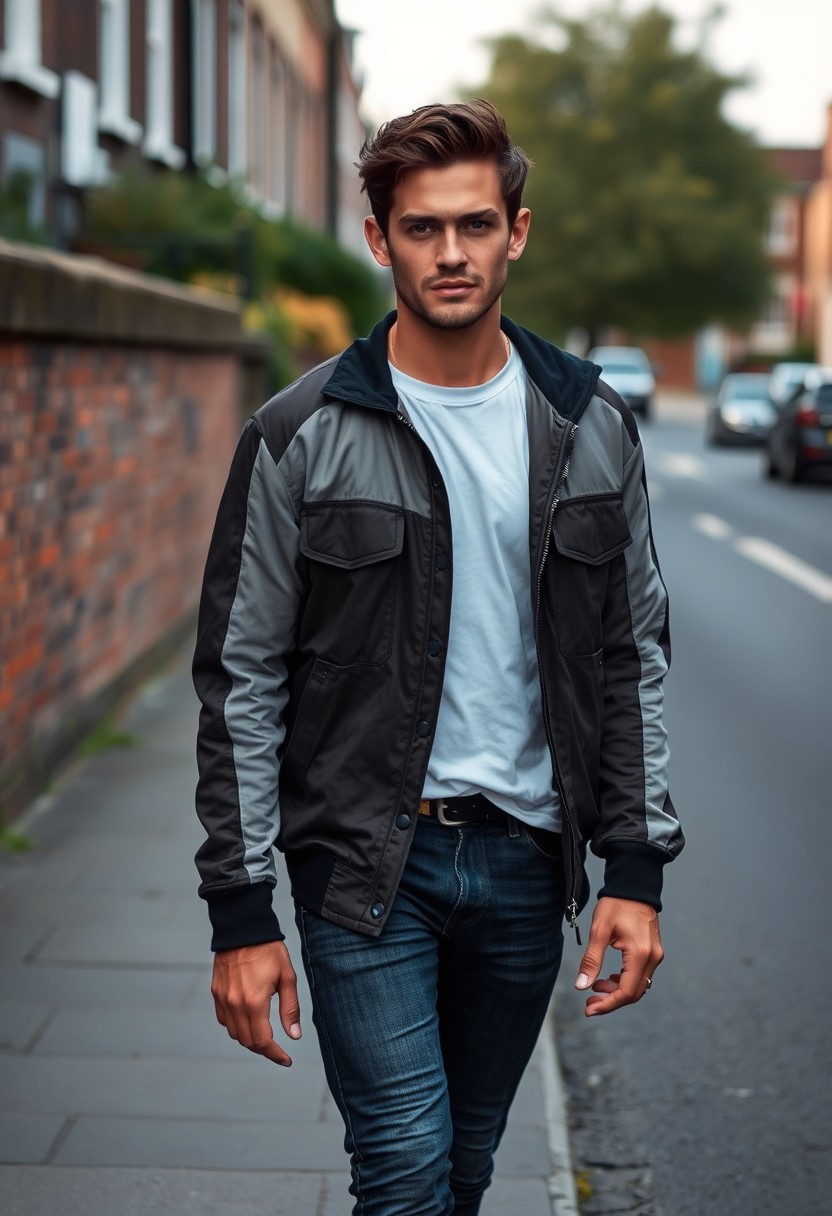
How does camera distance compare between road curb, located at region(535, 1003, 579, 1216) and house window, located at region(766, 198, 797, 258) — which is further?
house window, located at region(766, 198, 797, 258)

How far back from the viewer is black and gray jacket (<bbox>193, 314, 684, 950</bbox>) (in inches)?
98.4

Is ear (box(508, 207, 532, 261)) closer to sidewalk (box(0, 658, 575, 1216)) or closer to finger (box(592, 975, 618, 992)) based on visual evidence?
finger (box(592, 975, 618, 992))

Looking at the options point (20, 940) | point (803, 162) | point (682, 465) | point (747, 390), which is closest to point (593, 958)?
point (20, 940)

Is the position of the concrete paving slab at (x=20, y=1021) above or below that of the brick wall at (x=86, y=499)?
below

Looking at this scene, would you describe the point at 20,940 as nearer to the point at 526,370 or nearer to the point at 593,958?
the point at 593,958

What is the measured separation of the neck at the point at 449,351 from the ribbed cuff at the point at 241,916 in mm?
739

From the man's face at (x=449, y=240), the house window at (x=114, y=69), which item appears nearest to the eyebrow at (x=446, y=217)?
the man's face at (x=449, y=240)

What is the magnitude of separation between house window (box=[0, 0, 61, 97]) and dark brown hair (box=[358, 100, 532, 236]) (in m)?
10.3

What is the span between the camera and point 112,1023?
442 centimetres

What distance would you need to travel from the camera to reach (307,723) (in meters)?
2.55

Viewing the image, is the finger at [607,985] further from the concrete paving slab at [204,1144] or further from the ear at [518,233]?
the concrete paving slab at [204,1144]

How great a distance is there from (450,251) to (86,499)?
5048 millimetres

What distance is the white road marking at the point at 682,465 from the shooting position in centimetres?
2658

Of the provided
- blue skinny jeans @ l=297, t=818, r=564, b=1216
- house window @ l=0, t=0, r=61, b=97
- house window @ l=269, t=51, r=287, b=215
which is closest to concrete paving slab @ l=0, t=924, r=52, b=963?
blue skinny jeans @ l=297, t=818, r=564, b=1216
